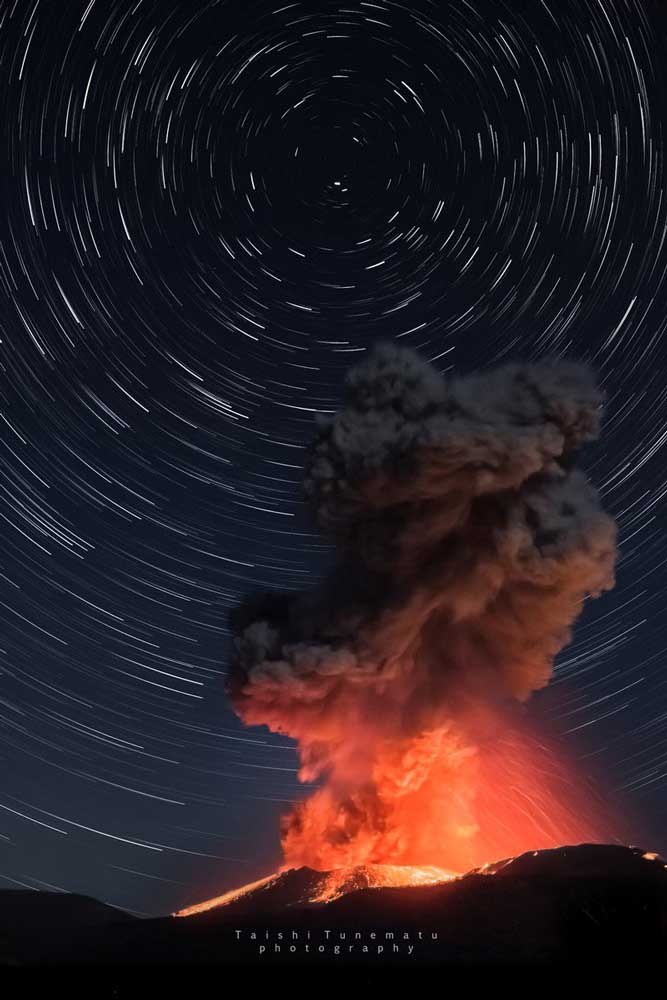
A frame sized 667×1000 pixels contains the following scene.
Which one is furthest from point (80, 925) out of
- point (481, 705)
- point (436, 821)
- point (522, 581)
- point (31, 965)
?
point (522, 581)

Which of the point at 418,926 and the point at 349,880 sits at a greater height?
the point at 349,880

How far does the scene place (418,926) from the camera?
23078 millimetres

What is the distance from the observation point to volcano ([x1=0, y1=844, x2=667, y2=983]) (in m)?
21.5

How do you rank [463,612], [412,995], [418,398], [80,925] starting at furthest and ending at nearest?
[463,612] < [418,398] < [80,925] < [412,995]

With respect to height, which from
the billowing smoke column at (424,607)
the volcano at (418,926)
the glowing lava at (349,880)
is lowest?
the volcano at (418,926)

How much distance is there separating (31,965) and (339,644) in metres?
11.5

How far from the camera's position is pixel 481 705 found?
30.7m

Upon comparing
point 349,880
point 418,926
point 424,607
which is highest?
point 424,607

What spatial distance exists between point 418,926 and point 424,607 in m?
9.17

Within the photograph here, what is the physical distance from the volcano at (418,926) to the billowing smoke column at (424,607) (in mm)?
4040

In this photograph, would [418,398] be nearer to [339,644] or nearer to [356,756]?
[339,644]

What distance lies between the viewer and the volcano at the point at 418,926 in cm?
2152

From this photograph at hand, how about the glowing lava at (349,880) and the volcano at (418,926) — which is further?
the glowing lava at (349,880)

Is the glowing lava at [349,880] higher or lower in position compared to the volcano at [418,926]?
higher
